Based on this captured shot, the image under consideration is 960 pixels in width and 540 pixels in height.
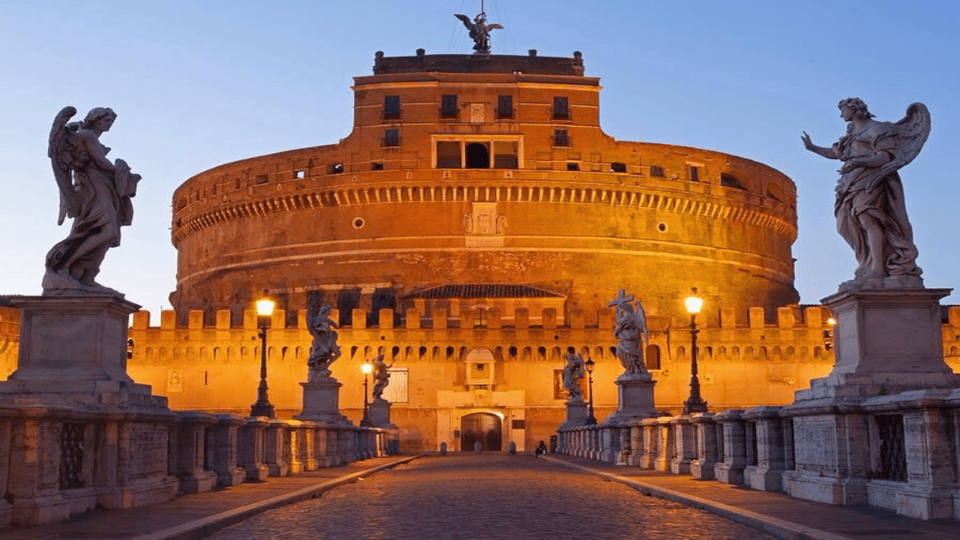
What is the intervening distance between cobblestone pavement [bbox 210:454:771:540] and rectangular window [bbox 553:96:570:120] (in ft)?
163

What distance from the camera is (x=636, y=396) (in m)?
22.6

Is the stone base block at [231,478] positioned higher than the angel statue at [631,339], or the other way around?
the angel statue at [631,339]

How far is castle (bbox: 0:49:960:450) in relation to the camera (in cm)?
5353

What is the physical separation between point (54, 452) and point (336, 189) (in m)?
54.9

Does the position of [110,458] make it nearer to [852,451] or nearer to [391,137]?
[852,451]

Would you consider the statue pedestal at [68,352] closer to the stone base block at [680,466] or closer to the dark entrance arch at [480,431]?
the stone base block at [680,466]

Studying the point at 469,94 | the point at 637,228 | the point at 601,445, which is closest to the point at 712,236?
the point at 637,228

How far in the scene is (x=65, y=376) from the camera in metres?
10.0

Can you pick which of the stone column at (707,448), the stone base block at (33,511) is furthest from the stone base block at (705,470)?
the stone base block at (33,511)

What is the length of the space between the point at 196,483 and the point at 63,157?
3708mm

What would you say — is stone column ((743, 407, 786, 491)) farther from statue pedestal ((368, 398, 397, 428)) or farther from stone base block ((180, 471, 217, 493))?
statue pedestal ((368, 398, 397, 428))

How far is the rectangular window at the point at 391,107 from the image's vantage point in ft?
208

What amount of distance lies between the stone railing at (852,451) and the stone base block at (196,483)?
5.84 metres

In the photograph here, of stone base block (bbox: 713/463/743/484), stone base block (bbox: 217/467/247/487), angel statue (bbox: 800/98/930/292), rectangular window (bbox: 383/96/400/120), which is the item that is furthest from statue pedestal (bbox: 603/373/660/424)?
rectangular window (bbox: 383/96/400/120)
